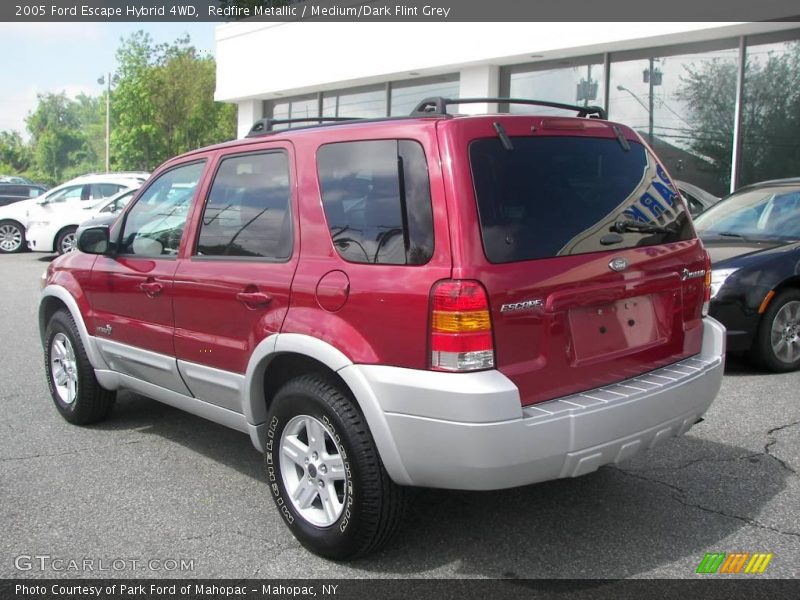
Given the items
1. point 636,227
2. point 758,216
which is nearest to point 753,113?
point 758,216

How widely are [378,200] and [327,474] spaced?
1.19m

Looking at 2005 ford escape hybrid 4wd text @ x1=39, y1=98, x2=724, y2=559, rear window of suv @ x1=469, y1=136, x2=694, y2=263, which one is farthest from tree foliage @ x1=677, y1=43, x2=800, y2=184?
rear window of suv @ x1=469, y1=136, x2=694, y2=263

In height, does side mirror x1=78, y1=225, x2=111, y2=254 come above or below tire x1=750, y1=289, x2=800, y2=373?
above

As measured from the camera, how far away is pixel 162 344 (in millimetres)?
4410

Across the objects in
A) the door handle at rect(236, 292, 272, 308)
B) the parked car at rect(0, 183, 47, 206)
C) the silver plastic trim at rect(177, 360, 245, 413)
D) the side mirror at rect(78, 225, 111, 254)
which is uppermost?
the parked car at rect(0, 183, 47, 206)

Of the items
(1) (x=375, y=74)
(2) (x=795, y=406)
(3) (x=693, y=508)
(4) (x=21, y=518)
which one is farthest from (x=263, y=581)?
(1) (x=375, y=74)

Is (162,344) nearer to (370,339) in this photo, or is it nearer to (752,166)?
(370,339)

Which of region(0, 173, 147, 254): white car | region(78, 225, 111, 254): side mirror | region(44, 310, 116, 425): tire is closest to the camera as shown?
region(78, 225, 111, 254): side mirror

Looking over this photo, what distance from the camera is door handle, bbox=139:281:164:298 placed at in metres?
4.38

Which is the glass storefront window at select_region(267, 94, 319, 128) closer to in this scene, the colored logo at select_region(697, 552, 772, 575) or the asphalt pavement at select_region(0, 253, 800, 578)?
the asphalt pavement at select_region(0, 253, 800, 578)

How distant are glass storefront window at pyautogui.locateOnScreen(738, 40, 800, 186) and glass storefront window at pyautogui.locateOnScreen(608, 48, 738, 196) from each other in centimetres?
25

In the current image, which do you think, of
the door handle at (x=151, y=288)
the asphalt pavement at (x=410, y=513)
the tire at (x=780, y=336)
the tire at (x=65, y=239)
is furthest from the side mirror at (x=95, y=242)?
the tire at (x=65, y=239)

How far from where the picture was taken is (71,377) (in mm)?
5395

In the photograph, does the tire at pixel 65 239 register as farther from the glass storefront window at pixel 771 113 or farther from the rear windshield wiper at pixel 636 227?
the rear windshield wiper at pixel 636 227
